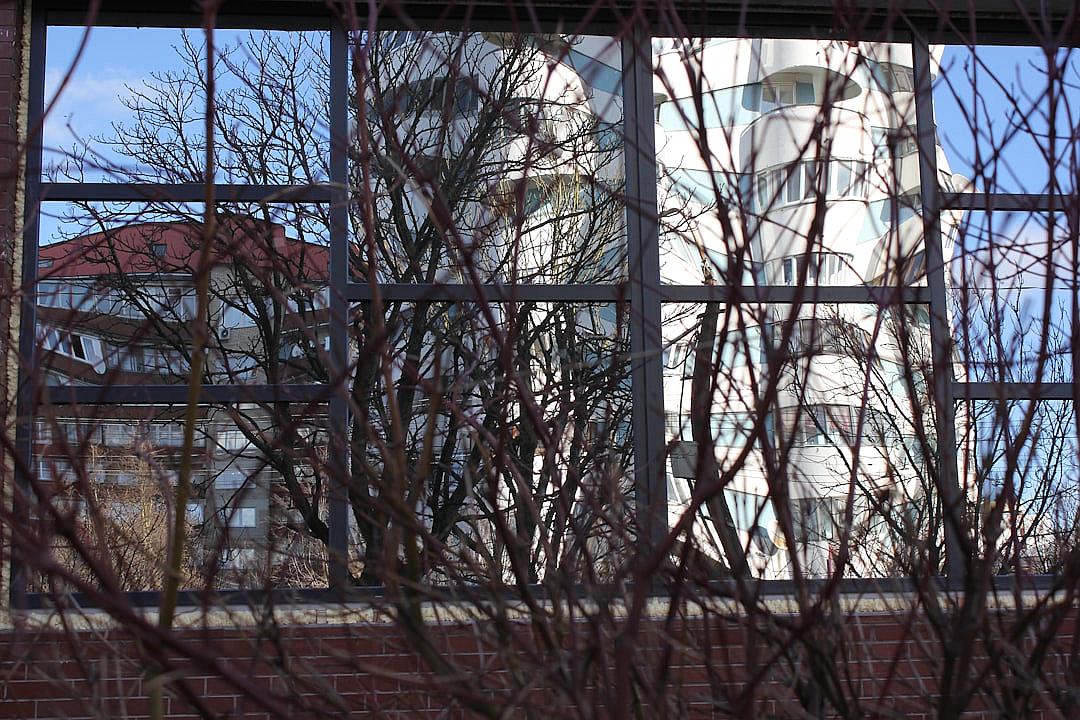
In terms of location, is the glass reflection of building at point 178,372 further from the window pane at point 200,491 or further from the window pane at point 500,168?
the window pane at point 500,168

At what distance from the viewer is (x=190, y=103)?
15.7 feet

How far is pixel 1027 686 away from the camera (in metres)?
1.38

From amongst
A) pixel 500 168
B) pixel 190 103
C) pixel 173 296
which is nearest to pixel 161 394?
pixel 173 296

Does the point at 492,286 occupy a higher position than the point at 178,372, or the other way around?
the point at 492,286

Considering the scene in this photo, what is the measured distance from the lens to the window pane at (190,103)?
4703 millimetres

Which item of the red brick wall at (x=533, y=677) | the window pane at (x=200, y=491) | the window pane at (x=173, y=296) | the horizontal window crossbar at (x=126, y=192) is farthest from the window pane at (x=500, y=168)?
the red brick wall at (x=533, y=677)

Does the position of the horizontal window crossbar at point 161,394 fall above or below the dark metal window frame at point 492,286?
below

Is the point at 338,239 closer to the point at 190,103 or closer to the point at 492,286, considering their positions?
the point at 492,286

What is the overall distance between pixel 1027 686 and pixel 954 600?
0.22m

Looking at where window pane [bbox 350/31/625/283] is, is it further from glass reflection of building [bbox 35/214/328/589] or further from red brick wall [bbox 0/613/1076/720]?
red brick wall [bbox 0/613/1076/720]

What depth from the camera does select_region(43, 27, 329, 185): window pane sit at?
4703 mm

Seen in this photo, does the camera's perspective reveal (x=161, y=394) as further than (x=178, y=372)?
No

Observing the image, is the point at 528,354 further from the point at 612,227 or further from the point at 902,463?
the point at 902,463

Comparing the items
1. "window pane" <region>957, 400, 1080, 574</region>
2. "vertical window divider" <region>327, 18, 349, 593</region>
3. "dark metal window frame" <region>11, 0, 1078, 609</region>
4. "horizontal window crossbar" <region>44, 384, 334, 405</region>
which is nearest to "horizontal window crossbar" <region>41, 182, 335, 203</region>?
"dark metal window frame" <region>11, 0, 1078, 609</region>
